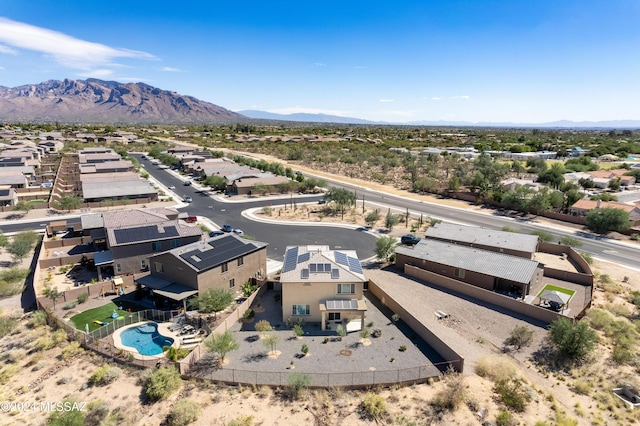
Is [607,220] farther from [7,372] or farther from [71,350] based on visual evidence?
A: [7,372]

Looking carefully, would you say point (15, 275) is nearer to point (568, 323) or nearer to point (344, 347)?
point (344, 347)

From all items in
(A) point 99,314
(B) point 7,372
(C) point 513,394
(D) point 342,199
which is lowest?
(B) point 7,372

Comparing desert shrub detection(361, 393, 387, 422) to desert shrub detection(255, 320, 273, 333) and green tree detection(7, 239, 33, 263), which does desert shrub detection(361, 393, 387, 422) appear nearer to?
desert shrub detection(255, 320, 273, 333)

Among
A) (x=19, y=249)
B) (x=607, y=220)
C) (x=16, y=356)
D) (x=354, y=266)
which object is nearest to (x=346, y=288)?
(x=354, y=266)

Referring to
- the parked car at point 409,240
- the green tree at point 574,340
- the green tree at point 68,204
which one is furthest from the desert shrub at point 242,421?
the green tree at point 68,204

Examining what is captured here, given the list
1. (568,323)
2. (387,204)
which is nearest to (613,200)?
(387,204)

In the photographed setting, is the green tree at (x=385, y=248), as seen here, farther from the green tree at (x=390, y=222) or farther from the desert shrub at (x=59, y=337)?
the desert shrub at (x=59, y=337)
